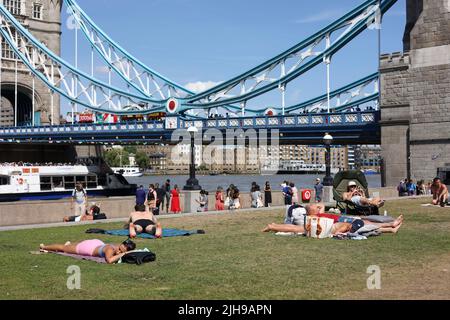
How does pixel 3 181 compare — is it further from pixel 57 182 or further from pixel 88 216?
pixel 88 216

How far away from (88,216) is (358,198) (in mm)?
7485

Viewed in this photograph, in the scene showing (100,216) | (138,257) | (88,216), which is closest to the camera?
(138,257)

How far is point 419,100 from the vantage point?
35.0m

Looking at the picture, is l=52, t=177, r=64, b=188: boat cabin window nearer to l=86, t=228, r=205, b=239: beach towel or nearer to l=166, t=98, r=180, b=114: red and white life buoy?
l=166, t=98, r=180, b=114: red and white life buoy

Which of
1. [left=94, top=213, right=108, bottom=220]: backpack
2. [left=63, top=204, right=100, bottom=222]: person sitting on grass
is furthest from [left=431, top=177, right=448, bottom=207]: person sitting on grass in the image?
[left=63, top=204, right=100, bottom=222]: person sitting on grass

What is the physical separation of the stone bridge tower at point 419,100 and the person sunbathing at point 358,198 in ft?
60.2

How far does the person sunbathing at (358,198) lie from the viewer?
15.6 meters

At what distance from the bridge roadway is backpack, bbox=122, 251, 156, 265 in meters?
32.5

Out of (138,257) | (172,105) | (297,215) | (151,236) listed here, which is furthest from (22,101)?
(138,257)

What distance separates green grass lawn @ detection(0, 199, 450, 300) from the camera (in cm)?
770

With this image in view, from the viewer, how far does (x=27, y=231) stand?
14.7 meters

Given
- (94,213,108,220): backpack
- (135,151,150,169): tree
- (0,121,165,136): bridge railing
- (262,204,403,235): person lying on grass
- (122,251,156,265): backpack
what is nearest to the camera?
(122,251,156,265): backpack

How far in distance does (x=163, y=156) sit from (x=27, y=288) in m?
177
